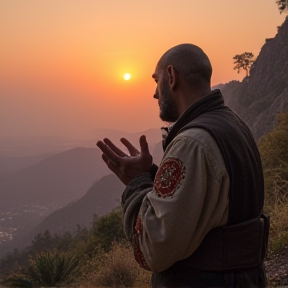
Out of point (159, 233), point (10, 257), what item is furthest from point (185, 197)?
point (10, 257)

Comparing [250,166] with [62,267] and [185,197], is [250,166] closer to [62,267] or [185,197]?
[185,197]

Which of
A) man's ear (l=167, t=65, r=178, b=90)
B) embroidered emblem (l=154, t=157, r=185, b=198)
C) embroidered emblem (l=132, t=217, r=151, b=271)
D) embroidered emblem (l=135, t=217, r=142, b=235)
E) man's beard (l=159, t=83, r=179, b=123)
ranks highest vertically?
man's ear (l=167, t=65, r=178, b=90)

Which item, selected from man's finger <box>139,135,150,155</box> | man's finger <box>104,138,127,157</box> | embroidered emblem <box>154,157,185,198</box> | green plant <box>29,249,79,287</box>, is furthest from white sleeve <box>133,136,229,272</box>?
green plant <box>29,249,79,287</box>

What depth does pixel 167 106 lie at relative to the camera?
193 centimetres

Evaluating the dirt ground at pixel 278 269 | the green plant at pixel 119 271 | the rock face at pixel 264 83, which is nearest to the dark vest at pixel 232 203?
the dirt ground at pixel 278 269

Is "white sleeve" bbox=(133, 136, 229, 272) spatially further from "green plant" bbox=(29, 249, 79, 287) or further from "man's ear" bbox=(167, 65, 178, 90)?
"green plant" bbox=(29, 249, 79, 287)

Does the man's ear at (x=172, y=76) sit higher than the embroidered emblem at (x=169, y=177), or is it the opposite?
the man's ear at (x=172, y=76)

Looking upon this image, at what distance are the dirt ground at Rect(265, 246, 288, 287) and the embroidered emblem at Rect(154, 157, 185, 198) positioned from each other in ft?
13.0

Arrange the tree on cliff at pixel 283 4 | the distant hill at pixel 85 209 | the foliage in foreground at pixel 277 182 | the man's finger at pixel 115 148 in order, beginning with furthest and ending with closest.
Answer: the distant hill at pixel 85 209 → the tree on cliff at pixel 283 4 → the foliage in foreground at pixel 277 182 → the man's finger at pixel 115 148

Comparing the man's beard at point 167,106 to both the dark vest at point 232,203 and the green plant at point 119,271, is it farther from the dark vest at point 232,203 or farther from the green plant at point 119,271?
the green plant at point 119,271

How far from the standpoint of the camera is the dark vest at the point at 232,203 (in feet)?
5.56

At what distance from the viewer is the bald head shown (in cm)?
186

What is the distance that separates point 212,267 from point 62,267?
11811 mm

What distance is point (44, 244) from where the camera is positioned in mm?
53969
